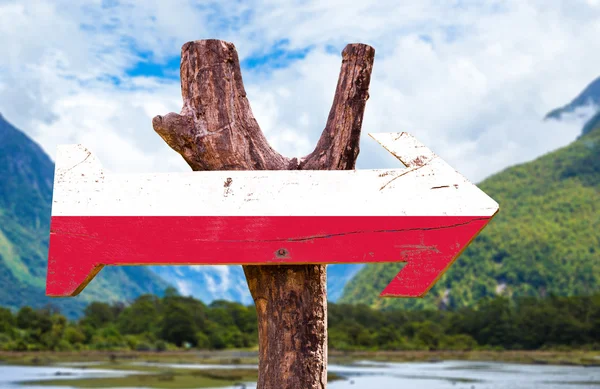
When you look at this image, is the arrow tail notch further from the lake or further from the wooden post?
the lake

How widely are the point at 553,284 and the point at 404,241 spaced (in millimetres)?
73778

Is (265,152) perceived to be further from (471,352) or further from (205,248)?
(471,352)

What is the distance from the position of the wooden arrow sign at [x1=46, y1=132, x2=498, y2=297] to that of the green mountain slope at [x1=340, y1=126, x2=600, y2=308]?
66.7 meters

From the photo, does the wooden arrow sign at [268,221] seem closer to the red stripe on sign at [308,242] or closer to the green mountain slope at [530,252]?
the red stripe on sign at [308,242]

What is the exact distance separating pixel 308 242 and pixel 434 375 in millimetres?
32947

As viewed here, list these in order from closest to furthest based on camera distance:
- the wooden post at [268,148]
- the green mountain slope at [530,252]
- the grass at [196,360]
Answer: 1. the wooden post at [268,148]
2. the grass at [196,360]
3. the green mountain slope at [530,252]

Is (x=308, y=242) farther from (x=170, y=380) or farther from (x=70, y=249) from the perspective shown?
(x=170, y=380)

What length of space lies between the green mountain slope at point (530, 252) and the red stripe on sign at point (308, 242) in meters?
66.7

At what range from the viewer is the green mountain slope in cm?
7338

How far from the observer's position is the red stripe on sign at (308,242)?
4.07 m

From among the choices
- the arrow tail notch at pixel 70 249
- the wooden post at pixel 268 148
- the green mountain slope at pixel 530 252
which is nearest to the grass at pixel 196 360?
the wooden post at pixel 268 148

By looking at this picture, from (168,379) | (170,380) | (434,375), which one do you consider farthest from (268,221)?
(434,375)

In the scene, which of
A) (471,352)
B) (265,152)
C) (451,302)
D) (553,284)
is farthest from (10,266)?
(265,152)

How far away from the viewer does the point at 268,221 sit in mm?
4086
